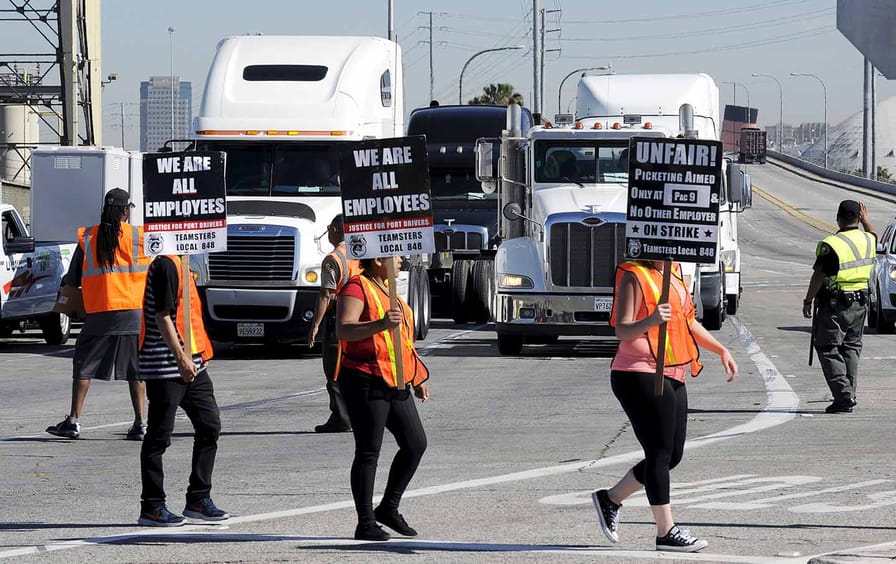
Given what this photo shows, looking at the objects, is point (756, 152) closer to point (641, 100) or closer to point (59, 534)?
point (641, 100)

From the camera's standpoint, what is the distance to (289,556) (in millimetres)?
7918

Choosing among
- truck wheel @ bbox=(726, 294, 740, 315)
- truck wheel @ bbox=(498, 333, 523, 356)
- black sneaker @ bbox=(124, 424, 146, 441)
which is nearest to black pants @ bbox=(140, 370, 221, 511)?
black sneaker @ bbox=(124, 424, 146, 441)

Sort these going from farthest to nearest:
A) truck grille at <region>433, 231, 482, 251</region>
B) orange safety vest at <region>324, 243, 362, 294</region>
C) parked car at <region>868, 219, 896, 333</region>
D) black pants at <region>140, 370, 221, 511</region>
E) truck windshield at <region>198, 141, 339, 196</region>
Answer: truck grille at <region>433, 231, 482, 251</region>, parked car at <region>868, 219, 896, 333</region>, truck windshield at <region>198, 141, 339, 196</region>, orange safety vest at <region>324, 243, 362, 294</region>, black pants at <region>140, 370, 221, 511</region>

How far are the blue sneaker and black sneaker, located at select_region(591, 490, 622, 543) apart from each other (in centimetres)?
230

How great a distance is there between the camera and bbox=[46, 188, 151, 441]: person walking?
12383 millimetres

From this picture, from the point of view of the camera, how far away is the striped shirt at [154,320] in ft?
29.1

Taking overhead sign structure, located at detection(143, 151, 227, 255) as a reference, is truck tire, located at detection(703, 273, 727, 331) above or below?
below

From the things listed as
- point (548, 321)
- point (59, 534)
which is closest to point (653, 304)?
point (59, 534)

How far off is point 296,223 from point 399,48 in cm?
431

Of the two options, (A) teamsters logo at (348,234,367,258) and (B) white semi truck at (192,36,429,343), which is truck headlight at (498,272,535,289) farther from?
(A) teamsters logo at (348,234,367,258)

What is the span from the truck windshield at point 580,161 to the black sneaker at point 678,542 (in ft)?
46.5

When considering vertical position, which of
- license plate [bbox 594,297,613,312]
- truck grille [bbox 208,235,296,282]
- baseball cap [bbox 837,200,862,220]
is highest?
baseball cap [bbox 837,200,862,220]

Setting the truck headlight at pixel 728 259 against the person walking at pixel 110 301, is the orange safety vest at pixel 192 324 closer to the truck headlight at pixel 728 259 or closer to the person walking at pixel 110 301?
the person walking at pixel 110 301

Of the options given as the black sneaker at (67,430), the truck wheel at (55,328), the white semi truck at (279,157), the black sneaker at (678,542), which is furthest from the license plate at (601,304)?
the black sneaker at (678,542)
